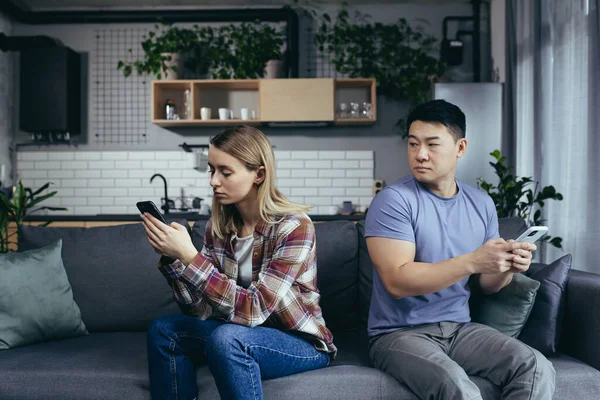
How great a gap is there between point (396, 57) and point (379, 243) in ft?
12.2

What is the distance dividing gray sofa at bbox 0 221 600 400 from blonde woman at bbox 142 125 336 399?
4.3 inches

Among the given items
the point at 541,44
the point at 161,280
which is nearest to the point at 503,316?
the point at 161,280

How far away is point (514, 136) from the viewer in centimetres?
412

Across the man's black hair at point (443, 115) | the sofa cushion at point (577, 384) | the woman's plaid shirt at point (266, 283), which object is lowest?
the sofa cushion at point (577, 384)

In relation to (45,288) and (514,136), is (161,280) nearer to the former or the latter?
(45,288)

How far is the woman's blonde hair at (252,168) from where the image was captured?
169cm

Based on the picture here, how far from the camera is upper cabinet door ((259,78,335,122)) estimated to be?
4.74 metres

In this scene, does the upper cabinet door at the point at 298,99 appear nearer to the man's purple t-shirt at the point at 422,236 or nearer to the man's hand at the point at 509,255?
the man's purple t-shirt at the point at 422,236

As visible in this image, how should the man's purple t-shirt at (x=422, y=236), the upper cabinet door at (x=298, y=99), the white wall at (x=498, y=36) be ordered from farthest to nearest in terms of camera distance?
the upper cabinet door at (x=298, y=99) → the white wall at (x=498, y=36) → the man's purple t-shirt at (x=422, y=236)

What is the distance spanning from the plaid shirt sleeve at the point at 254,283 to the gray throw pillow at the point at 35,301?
2.24 feet

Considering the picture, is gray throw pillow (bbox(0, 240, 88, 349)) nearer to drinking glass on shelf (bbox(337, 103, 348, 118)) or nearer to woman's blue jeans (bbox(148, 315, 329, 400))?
woman's blue jeans (bbox(148, 315, 329, 400))

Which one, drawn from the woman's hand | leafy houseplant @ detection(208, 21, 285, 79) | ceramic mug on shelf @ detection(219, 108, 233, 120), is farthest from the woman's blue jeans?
leafy houseplant @ detection(208, 21, 285, 79)

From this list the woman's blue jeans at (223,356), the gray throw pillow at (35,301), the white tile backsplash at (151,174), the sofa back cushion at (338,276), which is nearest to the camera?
the woman's blue jeans at (223,356)

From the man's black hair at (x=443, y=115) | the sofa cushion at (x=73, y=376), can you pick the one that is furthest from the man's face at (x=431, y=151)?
the sofa cushion at (x=73, y=376)
